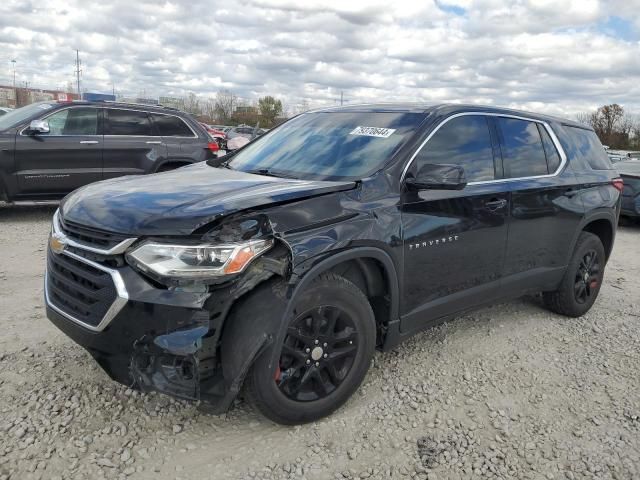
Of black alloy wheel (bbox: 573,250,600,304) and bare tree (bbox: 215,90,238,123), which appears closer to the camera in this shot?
black alloy wheel (bbox: 573,250,600,304)

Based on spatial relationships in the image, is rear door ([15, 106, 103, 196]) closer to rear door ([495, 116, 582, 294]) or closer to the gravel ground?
the gravel ground

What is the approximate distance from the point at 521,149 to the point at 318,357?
2.47 metres

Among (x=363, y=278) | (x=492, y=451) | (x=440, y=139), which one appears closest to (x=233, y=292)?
(x=363, y=278)

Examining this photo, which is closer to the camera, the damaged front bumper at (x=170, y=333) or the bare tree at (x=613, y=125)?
the damaged front bumper at (x=170, y=333)

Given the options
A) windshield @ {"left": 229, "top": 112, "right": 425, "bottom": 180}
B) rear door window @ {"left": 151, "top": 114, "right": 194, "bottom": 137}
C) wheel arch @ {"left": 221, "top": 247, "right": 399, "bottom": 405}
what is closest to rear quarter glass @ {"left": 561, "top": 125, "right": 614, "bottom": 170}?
windshield @ {"left": 229, "top": 112, "right": 425, "bottom": 180}

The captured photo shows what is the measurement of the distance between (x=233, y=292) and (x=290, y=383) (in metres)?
0.65

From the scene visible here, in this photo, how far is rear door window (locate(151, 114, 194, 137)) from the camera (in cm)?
887

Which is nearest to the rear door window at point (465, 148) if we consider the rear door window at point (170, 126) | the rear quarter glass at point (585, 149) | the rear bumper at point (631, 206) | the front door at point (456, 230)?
the front door at point (456, 230)

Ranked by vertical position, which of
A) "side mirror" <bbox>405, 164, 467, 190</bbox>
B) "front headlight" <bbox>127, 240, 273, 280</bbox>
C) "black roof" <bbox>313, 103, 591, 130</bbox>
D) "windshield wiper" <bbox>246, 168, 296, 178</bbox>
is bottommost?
"front headlight" <bbox>127, 240, 273, 280</bbox>

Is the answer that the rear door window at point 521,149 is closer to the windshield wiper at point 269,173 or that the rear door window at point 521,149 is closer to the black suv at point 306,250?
the black suv at point 306,250

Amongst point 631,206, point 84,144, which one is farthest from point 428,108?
point 631,206

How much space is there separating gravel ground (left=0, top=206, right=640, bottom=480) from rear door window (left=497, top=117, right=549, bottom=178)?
1368 mm

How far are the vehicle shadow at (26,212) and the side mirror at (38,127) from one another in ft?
4.31

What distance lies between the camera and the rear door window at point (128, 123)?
8453 mm
